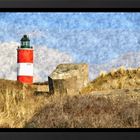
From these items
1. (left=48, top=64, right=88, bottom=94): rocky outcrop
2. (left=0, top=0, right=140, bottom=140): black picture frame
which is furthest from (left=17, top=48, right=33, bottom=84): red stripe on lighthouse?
(left=0, top=0, right=140, bottom=140): black picture frame

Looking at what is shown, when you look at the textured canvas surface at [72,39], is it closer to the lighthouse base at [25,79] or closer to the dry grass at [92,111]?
the lighthouse base at [25,79]

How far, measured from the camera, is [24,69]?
461cm

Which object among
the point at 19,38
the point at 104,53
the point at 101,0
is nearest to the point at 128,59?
the point at 104,53

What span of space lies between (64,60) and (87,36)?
0.79 ft

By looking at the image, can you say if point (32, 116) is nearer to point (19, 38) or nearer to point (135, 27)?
point (19, 38)

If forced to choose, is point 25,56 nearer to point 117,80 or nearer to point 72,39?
point 72,39

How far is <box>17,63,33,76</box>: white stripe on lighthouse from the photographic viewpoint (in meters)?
4.61

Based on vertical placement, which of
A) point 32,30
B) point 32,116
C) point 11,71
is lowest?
point 32,116

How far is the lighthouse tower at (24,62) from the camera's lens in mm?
4605

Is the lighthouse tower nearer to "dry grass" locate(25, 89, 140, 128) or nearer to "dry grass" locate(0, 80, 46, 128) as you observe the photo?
"dry grass" locate(0, 80, 46, 128)

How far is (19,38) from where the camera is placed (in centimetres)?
461

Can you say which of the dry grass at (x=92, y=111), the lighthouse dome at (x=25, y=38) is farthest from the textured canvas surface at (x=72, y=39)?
the dry grass at (x=92, y=111)

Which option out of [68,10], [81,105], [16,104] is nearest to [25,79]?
[16,104]

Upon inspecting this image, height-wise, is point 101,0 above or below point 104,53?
above
